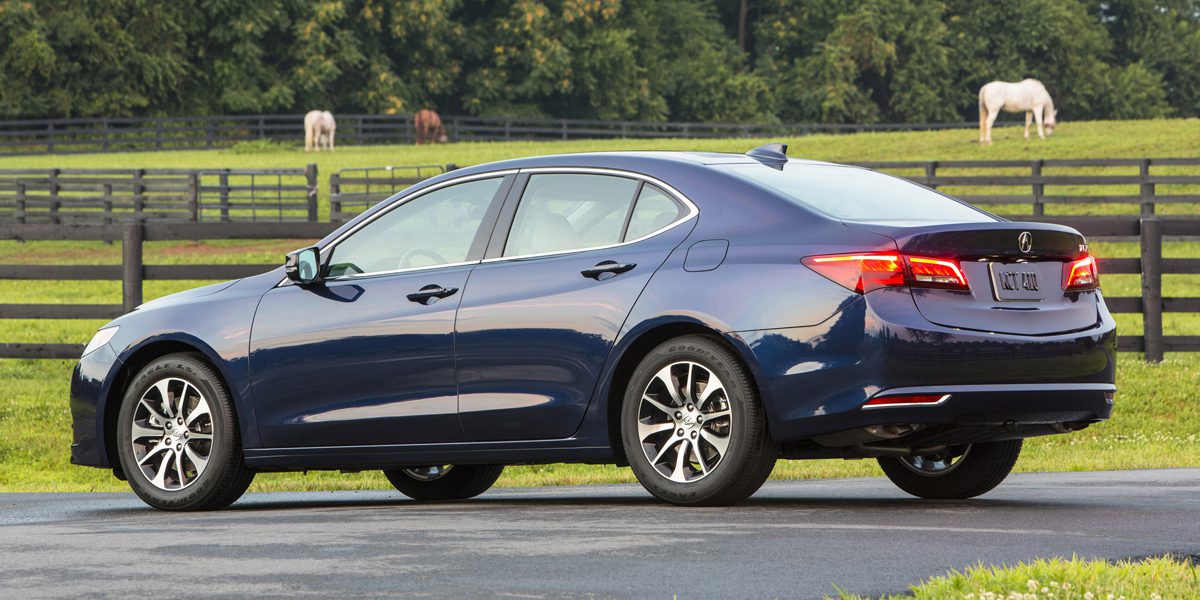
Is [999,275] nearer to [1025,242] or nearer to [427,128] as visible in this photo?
[1025,242]

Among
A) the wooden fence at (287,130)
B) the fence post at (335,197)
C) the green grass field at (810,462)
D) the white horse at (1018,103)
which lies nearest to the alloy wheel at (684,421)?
the green grass field at (810,462)

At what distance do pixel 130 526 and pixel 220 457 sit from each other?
37.2 inches

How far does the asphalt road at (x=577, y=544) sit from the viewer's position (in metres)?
5.81

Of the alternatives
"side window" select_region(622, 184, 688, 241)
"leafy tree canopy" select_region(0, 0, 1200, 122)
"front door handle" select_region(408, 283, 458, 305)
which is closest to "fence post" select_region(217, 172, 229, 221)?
"leafy tree canopy" select_region(0, 0, 1200, 122)

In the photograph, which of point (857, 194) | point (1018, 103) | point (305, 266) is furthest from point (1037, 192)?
point (305, 266)

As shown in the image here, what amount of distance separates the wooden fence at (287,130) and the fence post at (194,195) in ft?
73.4

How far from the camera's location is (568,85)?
228 ft

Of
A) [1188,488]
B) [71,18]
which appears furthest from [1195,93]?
[1188,488]

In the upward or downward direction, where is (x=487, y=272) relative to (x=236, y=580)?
upward

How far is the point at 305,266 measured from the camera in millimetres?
8648

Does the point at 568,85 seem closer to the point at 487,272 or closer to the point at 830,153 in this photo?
the point at 830,153

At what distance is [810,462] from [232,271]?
5.55 meters

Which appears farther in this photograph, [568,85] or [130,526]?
[568,85]

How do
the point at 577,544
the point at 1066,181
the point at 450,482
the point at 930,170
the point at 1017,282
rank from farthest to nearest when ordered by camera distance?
the point at 930,170
the point at 1066,181
the point at 450,482
the point at 1017,282
the point at 577,544
